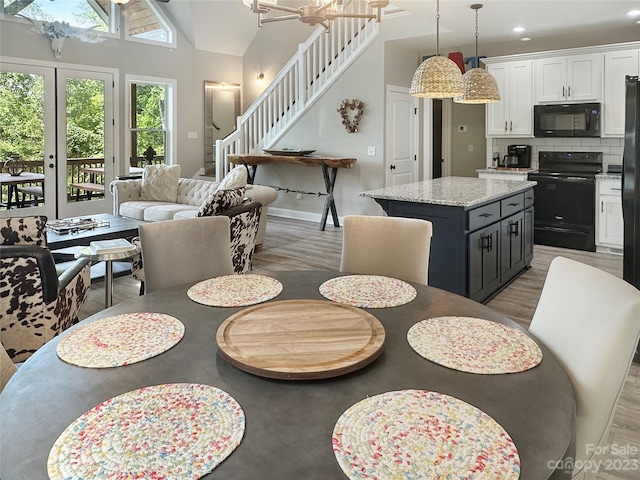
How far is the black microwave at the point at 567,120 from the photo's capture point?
6.02 meters

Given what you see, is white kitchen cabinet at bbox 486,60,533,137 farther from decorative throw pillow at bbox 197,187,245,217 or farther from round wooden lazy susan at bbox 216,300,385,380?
round wooden lazy susan at bbox 216,300,385,380

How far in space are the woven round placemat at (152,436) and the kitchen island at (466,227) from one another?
9.19 ft

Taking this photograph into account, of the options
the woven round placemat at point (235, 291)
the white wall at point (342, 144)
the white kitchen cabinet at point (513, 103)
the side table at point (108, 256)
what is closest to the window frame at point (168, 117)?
the white wall at point (342, 144)

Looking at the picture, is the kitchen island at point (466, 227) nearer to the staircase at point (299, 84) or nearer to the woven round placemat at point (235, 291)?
the woven round placemat at point (235, 291)

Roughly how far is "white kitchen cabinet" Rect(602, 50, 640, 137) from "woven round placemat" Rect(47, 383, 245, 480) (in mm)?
6348

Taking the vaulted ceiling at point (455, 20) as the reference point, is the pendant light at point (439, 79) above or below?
below

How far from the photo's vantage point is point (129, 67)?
8156 millimetres

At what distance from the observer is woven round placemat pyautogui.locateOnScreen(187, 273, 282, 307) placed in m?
1.79

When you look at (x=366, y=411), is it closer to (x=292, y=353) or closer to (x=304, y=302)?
(x=292, y=353)

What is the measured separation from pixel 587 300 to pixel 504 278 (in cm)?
317

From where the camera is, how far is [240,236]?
14.0ft

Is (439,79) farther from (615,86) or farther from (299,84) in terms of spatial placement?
(299,84)

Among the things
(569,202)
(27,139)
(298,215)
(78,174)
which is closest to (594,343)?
(569,202)

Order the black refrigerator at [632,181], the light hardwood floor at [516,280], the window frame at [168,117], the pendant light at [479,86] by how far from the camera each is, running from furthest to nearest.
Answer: the window frame at [168,117]
the pendant light at [479,86]
the black refrigerator at [632,181]
the light hardwood floor at [516,280]
